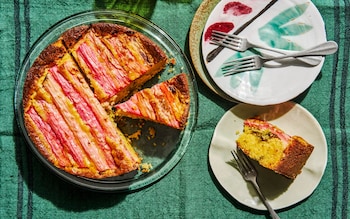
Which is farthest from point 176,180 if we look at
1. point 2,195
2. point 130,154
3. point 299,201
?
point 2,195

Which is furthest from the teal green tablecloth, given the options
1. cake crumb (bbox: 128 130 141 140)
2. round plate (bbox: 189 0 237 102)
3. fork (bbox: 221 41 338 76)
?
cake crumb (bbox: 128 130 141 140)

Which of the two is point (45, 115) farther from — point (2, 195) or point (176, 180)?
point (176, 180)

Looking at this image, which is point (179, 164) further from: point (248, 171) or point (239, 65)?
point (239, 65)

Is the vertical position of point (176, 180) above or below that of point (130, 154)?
below

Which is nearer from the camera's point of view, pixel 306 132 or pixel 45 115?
pixel 45 115

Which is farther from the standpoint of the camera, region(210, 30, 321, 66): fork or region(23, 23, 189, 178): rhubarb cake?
region(210, 30, 321, 66): fork

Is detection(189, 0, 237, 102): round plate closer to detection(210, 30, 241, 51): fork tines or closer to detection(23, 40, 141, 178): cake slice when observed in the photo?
detection(210, 30, 241, 51): fork tines
